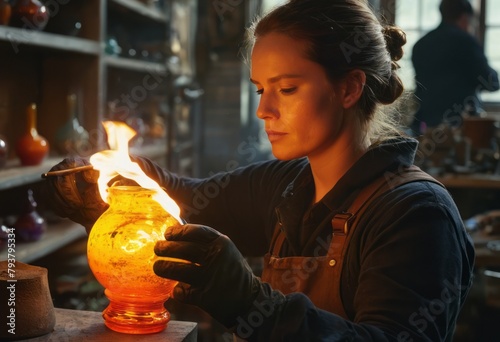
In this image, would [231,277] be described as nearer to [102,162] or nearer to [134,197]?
[134,197]

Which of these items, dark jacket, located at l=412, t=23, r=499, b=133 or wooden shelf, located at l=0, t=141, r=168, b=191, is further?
dark jacket, located at l=412, t=23, r=499, b=133

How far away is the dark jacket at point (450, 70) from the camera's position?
6059 mm

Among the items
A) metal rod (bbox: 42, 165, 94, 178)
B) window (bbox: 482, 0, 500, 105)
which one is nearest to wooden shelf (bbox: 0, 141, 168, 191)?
metal rod (bbox: 42, 165, 94, 178)

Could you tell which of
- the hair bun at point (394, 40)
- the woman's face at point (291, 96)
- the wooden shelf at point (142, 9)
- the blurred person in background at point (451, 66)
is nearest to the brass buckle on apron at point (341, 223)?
the woman's face at point (291, 96)

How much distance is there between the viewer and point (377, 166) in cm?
169

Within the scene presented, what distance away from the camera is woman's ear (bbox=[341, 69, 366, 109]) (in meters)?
1.78

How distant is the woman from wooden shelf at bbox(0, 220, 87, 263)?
1216mm

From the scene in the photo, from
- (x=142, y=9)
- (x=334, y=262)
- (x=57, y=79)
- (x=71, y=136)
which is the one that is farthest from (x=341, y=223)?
(x=142, y=9)

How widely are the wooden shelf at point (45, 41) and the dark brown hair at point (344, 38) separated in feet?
4.65

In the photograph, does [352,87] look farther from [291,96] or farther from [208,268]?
[208,268]

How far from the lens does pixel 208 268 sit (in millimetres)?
1220

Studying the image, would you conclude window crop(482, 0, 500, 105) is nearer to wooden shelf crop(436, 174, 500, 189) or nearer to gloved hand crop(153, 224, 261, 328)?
wooden shelf crop(436, 174, 500, 189)

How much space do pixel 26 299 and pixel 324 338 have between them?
1.93 ft

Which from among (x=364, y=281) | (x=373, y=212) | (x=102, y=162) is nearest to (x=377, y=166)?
(x=373, y=212)
